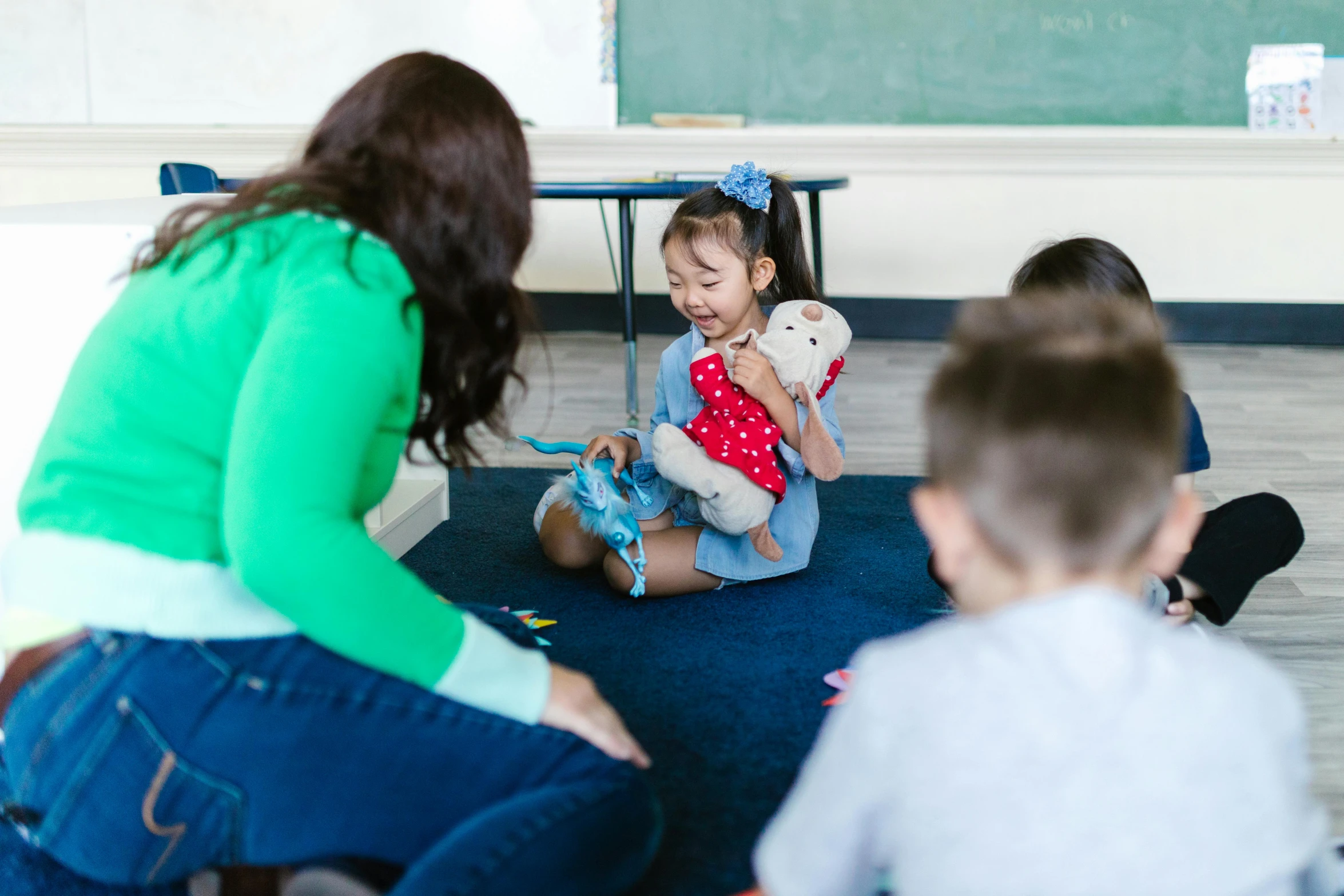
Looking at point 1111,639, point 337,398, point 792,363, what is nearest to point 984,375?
point 1111,639

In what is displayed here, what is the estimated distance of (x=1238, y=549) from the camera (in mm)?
1419

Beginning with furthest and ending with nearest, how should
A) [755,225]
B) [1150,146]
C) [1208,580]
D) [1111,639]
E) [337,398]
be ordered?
[1150,146]
[755,225]
[1208,580]
[337,398]
[1111,639]

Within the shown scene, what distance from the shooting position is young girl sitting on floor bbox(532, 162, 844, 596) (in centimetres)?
160

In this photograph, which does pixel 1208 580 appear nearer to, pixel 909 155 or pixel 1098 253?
pixel 1098 253

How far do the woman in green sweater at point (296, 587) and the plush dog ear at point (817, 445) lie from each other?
0.72 metres

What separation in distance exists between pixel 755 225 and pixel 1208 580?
773 mm

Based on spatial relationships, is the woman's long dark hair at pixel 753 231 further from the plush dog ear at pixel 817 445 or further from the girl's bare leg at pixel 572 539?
the girl's bare leg at pixel 572 539

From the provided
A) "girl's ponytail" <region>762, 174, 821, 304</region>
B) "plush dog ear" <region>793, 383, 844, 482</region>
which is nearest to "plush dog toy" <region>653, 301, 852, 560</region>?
"plush dog ear" <region>793, 383, 844, 482</region>

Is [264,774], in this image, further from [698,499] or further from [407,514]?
[407,514]

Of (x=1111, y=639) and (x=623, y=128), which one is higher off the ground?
(x=623, y=128)

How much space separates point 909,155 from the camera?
367cm

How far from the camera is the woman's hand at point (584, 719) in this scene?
85 centimetres

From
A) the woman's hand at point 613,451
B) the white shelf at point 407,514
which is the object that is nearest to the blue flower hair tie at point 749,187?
the woman's hand at point 613,451

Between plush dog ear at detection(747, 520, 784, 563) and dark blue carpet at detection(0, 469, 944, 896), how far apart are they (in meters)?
0.06
